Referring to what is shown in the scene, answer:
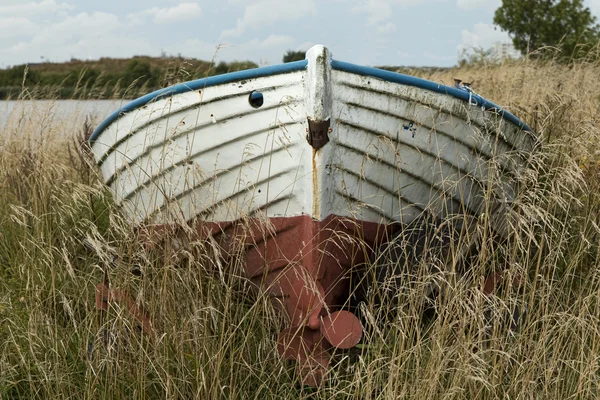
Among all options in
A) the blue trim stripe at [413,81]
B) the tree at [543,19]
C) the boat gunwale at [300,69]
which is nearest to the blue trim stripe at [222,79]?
the boat gunwale at [300,69]

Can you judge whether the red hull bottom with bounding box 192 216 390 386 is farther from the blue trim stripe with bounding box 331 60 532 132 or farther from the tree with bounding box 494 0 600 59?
the tree with bounding box 494 0 600 59

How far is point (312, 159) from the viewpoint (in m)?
2.82

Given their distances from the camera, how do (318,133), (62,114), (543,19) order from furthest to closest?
1. (543,19)
2. (62,114)
3. (318,133)

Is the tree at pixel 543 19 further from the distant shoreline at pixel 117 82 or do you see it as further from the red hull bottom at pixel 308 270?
the red hull bottom at pixel 308 270

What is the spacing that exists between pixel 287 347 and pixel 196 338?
453mm

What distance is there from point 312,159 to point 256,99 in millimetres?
383

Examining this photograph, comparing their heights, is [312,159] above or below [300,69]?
below

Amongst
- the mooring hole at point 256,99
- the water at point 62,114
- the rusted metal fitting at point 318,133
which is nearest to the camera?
the rusted metal fitting at point 318,133

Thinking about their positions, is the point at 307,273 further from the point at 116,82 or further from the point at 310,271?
the point at 116,82

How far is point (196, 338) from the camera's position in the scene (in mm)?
2283

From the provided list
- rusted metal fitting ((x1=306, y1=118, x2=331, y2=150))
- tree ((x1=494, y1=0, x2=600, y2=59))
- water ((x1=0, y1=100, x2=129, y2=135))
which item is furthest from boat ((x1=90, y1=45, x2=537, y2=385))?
tree ((x1=494, y1=0, x2=600, y2=59))

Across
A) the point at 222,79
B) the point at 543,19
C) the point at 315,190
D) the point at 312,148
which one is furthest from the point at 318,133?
the point at 543,19

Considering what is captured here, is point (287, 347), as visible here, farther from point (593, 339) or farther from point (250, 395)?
point (593, 339)

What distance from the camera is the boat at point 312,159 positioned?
109 inches
